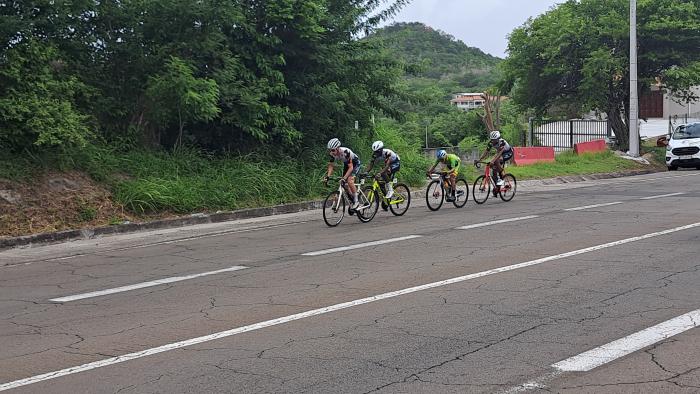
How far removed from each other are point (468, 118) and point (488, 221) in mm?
35508

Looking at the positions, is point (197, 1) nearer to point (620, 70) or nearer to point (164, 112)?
point (164, 112)

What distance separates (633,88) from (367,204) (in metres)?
18.6

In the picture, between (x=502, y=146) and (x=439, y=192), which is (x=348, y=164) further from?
(x=502, y=146)

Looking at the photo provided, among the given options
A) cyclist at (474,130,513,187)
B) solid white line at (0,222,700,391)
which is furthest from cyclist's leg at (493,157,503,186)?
solid white line at (0,222,700,391)

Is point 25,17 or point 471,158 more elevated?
point 25,17

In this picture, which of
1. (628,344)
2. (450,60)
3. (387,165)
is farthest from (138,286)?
(450,60)

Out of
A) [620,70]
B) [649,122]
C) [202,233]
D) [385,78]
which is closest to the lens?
[202,233]

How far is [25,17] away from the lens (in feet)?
47.8

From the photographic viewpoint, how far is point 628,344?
6.07m

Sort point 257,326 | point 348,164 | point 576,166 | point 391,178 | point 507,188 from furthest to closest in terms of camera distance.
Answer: point 576,166, point 507,188, point 391,178, point 348,164, point 257,326

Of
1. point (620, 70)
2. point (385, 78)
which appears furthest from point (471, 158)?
point (385, 78)

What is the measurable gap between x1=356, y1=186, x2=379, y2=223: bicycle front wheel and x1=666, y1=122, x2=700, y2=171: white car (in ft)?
60.7

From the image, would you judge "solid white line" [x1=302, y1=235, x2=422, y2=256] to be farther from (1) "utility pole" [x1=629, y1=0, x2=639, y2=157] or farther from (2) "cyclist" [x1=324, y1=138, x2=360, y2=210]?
(1) "utility pole" [x1=629, y1=0, x2=639, y2=157]

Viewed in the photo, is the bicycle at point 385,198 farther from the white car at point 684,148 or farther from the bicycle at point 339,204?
the white car at point 684,148
